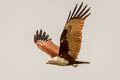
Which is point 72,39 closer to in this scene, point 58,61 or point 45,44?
point 58,61

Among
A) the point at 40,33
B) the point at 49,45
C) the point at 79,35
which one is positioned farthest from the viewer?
the point at 40,33

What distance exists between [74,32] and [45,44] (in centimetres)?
304

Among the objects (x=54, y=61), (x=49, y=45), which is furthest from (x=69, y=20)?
(x=49, y=45)

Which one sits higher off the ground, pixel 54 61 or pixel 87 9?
pixel 87 9

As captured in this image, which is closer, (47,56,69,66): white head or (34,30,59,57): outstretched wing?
(47,56,69,66): white head

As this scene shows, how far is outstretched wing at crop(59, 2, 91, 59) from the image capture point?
1476cm

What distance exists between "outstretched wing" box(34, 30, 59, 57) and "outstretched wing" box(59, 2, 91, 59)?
1050 millimetres

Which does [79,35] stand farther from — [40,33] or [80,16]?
[40,33]

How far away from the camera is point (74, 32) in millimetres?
14797

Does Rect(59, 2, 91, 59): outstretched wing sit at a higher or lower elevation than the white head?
higher

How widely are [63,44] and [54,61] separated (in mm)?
659

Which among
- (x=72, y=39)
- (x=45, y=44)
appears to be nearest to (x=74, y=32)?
(x=72, y=39)

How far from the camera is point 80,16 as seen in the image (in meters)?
14.9

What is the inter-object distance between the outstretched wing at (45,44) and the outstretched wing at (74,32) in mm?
1050
